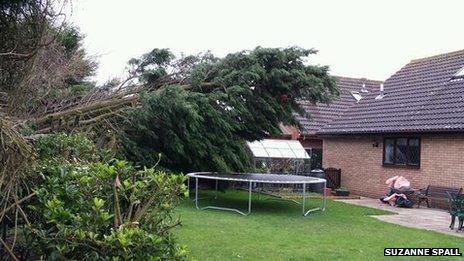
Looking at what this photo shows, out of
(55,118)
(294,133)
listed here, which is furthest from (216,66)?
(294,133)

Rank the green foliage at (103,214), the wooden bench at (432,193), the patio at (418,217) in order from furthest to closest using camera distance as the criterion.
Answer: the wooden bench at (432,193) < the patio at (418,217) < the green foliage at (103,214)

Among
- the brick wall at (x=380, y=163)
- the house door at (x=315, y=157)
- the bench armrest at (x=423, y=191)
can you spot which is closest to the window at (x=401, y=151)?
the brick wall at (x=380, y=163)

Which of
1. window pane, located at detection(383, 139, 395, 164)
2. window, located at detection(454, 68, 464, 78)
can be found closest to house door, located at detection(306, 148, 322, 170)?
window pane, located at detection(383, 139, 395, 164)

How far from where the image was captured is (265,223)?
35.1 feet

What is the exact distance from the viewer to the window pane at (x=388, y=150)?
1834 centimetres

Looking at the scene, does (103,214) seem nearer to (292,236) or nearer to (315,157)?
(292,236)

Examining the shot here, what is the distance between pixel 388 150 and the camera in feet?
60.7

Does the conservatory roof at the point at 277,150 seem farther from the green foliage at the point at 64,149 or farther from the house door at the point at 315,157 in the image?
the green foliage at the point at 64,149

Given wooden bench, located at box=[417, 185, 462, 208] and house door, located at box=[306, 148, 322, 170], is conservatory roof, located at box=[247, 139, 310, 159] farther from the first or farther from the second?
wooden bench, located at box=[417, 185, 462, 208]

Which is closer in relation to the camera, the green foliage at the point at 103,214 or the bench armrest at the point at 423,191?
the green foliage at the point at 103,214

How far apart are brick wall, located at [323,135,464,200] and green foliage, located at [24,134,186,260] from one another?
43.4 ft

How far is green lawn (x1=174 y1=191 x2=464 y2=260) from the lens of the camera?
7629 millimetres

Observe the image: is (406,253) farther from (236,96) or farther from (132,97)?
(132,97)

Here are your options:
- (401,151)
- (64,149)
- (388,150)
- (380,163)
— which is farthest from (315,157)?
(64,149)
